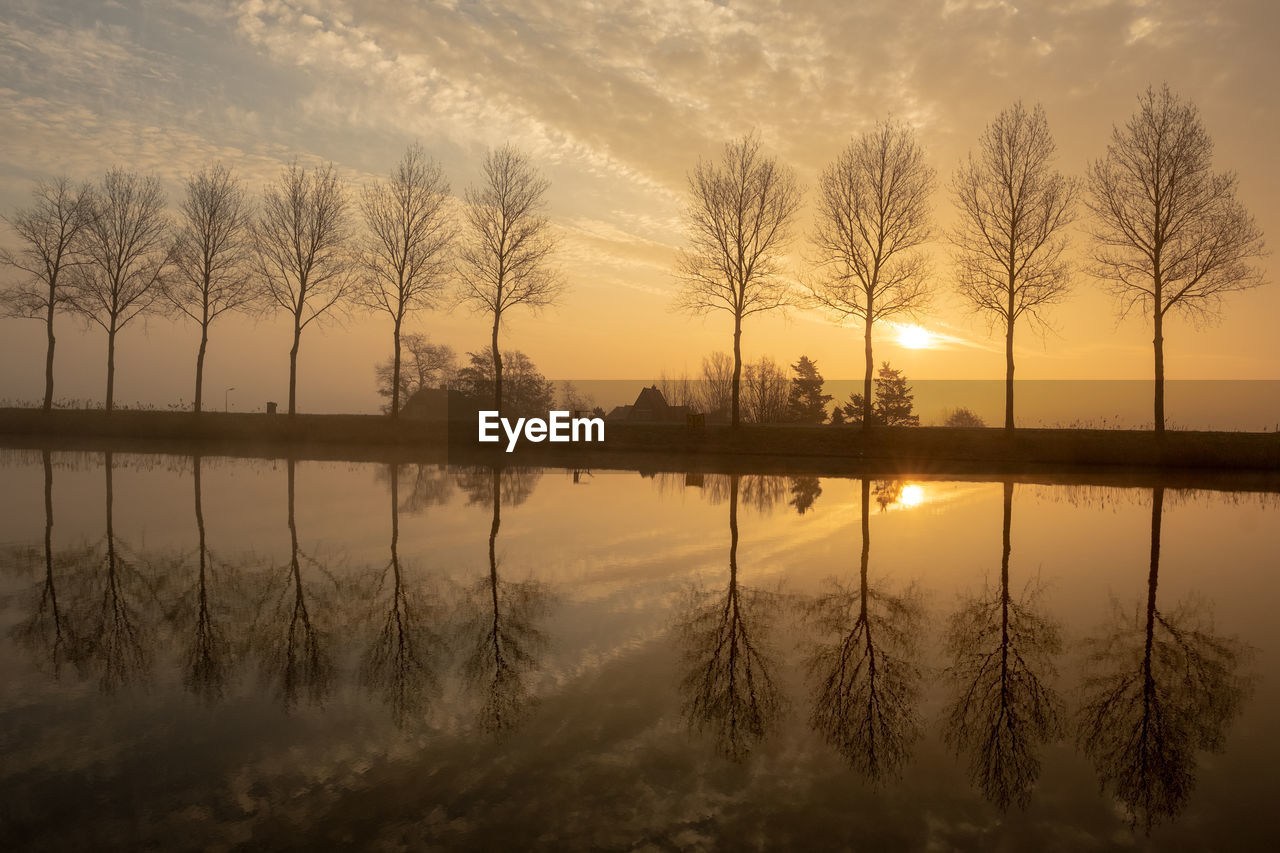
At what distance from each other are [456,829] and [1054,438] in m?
32.3

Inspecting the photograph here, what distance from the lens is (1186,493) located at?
20875 millimetres

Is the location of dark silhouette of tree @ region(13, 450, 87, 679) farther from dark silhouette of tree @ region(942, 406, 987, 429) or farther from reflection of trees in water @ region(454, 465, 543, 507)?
dark silhouette of tree @ region(942, 406, 987, 429)

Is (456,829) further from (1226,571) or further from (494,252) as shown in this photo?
(494,252)

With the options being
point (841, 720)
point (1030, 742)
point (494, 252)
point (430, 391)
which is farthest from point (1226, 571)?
point (430, 391)

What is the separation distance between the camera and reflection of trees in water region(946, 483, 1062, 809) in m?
4.94

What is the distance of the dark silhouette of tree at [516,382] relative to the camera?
79.1 metres

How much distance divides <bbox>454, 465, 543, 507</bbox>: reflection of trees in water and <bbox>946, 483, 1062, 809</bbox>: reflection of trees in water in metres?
10.8

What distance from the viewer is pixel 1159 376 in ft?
100

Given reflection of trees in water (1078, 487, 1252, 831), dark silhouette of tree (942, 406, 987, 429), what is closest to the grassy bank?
reflection of trees in water (1078, 487, 1252, 831)

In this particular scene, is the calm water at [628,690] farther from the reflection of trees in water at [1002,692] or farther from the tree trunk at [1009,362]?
the tree trunk at [1009,362]

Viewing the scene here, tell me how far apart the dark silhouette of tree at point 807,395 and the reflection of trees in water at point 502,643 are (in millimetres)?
77829

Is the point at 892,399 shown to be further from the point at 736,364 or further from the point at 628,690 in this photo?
the point at 628,690

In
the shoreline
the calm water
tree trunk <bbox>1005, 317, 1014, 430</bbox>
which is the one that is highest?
tree trunk <bbox>1005, 317, 1014, 430</bbox>

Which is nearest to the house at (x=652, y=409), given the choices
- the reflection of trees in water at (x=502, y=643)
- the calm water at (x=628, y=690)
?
the calm water at (x=628, y=690)
